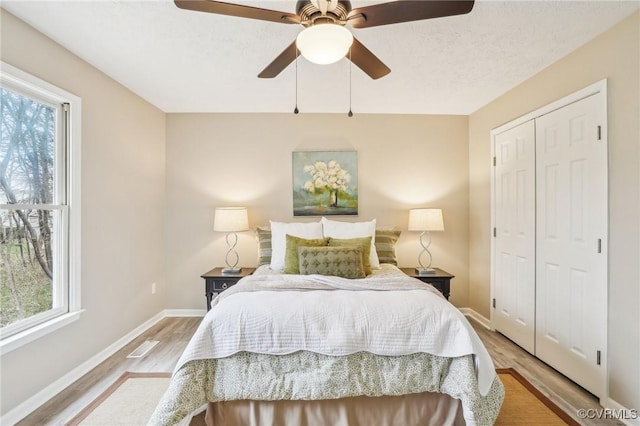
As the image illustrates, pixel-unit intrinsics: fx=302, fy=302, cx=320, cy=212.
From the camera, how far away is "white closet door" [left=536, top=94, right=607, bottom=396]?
210 cm

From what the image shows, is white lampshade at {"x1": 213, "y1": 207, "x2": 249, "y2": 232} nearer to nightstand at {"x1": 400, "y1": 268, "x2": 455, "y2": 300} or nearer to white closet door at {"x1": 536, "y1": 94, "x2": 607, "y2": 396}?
nightstand at {"x1": 400, "y1": 268, "x2": 455, "y2": 300}

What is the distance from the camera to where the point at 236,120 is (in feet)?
12.4

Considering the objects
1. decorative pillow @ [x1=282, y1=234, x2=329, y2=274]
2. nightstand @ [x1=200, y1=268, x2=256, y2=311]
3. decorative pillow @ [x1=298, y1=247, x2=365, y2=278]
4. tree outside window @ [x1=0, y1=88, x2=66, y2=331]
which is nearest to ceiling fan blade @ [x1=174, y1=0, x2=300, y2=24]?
tree outside window @ [x1=0, y1=88, x2=66, y2=331]

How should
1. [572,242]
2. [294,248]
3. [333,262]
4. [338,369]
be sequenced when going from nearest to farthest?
[338,369] < [572,242] < [333,262] < [294,248]

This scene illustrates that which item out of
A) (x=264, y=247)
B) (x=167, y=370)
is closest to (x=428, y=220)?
(x=264, y=247)

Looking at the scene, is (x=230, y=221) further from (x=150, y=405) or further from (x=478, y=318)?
(x=478, y=318)

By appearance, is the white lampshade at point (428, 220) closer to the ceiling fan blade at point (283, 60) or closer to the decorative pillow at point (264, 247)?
the decorative pillow at point (264, 247)

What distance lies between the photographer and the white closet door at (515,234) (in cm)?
277

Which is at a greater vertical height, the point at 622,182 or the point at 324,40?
the point at 324,40

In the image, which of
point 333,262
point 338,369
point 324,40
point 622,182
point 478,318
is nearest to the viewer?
point 324,40

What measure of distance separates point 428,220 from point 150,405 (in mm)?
2967

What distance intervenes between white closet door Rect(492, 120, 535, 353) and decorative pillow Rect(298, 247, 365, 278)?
1573mm

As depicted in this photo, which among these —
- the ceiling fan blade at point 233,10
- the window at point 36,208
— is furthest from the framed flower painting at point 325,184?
the ceiling fan blade at point 233,10

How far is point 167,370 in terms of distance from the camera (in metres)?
2.49
